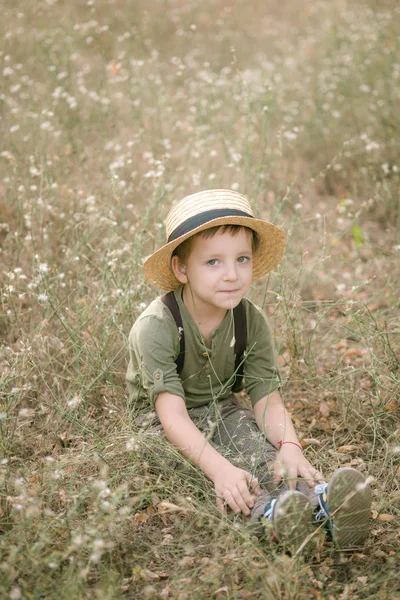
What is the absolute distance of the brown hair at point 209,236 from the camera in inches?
102

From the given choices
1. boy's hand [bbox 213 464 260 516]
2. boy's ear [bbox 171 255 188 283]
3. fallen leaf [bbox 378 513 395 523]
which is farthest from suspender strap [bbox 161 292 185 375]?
fallen leaf [bbox 378 513 395 523]

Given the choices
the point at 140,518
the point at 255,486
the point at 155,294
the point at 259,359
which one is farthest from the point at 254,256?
the point at 140,518

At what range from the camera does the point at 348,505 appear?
86.8 inches

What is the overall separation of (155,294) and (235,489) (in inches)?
56.0

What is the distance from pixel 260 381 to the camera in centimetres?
295

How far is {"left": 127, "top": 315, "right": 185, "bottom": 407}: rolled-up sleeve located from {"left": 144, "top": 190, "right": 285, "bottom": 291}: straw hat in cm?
23

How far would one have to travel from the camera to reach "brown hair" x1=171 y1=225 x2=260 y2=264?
260 cm

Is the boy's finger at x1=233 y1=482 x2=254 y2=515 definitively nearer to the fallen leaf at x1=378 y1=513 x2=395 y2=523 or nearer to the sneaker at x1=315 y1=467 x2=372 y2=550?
the sneaker at x1=315 y1=467 x2=372 y2=550

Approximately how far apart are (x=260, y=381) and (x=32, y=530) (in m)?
1.22

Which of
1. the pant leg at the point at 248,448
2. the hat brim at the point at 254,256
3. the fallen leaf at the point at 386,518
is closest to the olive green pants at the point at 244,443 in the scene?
the pant leg at the point at 248,448

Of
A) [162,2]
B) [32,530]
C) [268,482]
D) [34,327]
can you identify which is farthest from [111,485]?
[162,2]

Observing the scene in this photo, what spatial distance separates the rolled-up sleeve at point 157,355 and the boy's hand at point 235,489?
0.41 metres

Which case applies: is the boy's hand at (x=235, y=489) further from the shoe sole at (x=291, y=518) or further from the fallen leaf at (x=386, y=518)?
the fallen leaf at (x=386, y=518)

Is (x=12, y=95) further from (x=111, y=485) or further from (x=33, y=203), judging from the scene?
(x=111, y=485)
